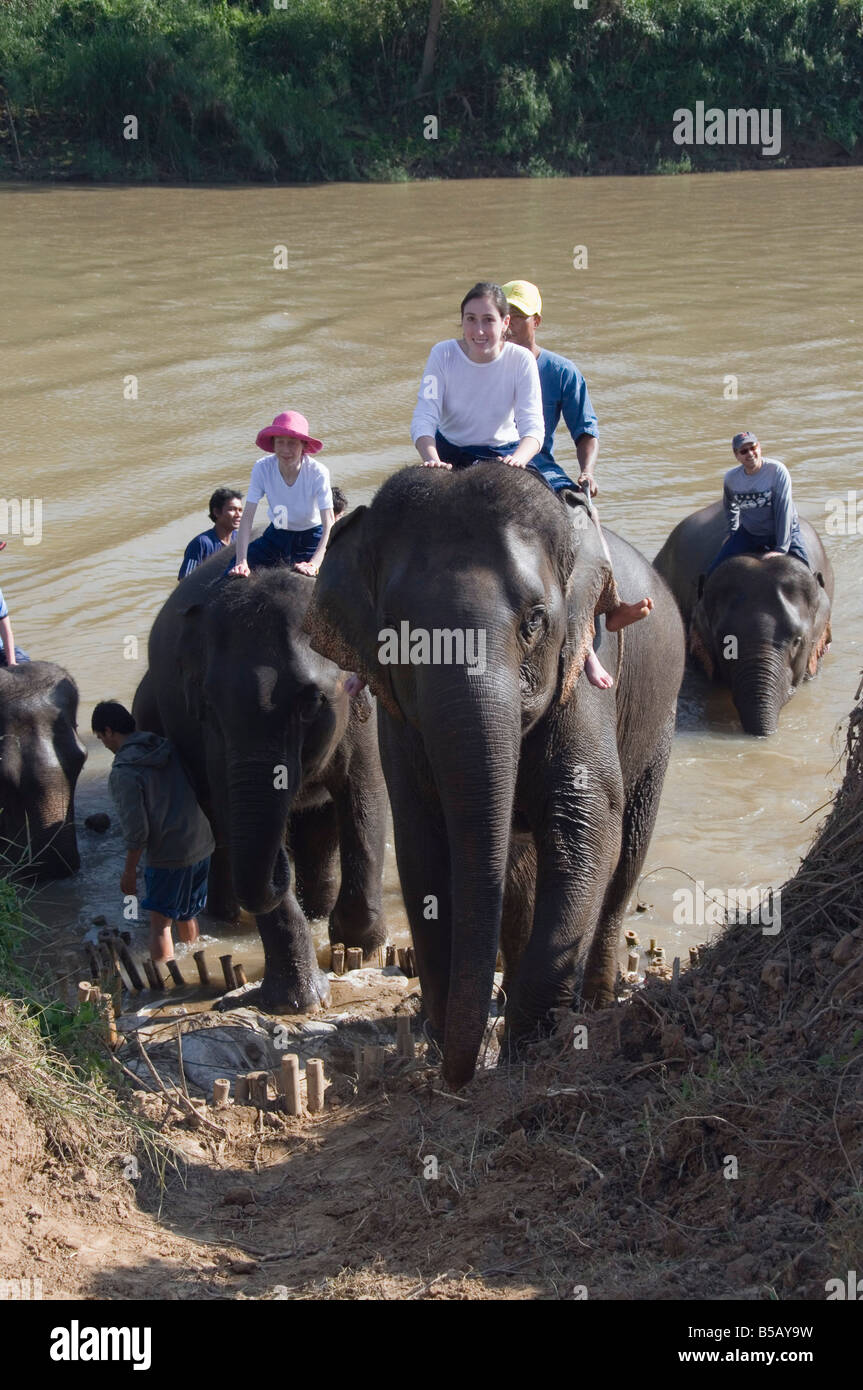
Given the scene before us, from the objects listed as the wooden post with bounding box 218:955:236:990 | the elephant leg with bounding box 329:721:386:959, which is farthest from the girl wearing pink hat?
the wooden post with bounding box 218:955:236:990

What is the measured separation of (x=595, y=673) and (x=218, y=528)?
148 inches

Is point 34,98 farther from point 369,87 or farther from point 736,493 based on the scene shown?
point 736,493

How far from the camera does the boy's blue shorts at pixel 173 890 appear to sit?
6.94 meters

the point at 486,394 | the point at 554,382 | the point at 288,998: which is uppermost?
the point at 554,382

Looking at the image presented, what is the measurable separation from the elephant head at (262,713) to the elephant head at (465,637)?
3.74ft

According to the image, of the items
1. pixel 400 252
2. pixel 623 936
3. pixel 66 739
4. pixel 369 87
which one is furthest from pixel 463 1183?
pixel 369 87

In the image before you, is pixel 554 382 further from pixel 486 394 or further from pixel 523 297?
pixel 486 394

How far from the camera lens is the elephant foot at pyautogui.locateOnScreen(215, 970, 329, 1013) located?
20.9 ft

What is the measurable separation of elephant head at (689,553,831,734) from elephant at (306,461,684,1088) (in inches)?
180

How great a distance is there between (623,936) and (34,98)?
105 ft

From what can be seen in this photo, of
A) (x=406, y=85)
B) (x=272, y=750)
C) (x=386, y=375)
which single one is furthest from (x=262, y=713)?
(x=406, y=85)

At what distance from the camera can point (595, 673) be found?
494 cm

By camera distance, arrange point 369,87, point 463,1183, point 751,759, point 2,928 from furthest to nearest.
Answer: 1. point 369,87
2. point 751,759
3. point 2,928
4. point 463,1183

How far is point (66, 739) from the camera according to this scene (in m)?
7.66
